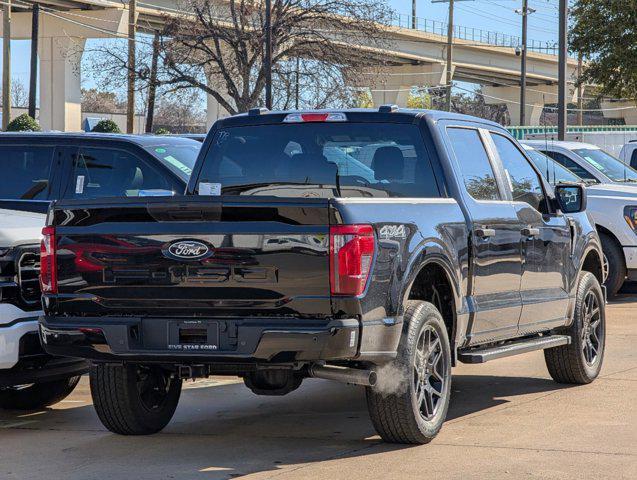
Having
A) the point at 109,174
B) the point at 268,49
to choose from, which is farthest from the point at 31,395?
the point at 268,49

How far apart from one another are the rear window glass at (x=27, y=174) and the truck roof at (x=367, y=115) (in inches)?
104

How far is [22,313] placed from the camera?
25.9ft

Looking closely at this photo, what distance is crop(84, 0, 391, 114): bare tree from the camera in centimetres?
5634

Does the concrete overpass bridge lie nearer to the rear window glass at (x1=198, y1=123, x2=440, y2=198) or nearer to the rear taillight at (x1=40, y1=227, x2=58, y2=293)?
the rear window glass at (x1=198, y1=123, x2=440, y2=198)

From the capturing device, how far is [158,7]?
210 feet

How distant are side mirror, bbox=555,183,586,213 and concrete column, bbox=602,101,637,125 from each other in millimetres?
100132

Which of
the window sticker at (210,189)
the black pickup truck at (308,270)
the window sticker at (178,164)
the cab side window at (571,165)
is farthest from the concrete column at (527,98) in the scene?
the window sticker at (210,189)

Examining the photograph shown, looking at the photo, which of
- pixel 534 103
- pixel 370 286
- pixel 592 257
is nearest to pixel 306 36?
pixel 592 257

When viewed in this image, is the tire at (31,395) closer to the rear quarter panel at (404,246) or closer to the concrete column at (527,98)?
the rear quarter panel at (404,246)

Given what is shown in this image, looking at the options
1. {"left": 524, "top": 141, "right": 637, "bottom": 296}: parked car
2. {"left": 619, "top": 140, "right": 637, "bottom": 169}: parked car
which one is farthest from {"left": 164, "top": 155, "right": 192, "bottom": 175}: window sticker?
{"left": 619, "top": 140, "right": 637, "bottom": 169}: parked car

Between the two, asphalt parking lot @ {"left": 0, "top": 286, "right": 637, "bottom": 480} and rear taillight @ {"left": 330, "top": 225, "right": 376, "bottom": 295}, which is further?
asphalt parking lot @ {"left": 0, "top": 286, "right": 637, "bottom": 480}

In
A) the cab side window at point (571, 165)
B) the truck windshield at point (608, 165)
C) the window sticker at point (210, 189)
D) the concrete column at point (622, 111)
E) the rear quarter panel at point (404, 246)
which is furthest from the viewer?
the concrete column at point (622, 111)

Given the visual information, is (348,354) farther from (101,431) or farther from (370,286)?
(101,431)

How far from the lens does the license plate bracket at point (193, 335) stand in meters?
6.74
